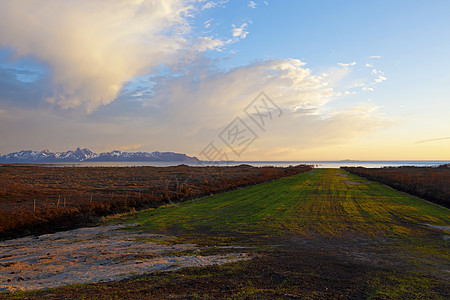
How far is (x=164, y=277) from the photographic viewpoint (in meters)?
7.76

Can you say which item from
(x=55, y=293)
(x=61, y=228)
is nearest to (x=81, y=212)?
(x=61, y=228)

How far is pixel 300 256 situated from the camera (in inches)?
391

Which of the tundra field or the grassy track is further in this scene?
the grassy track

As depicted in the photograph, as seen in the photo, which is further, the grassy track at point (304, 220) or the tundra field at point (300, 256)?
the grassy track at point (304, 220)

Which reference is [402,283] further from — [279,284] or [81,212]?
[81,212]

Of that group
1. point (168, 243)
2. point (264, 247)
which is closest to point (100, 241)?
point (168, 243)

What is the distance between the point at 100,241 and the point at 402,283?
11934 mm

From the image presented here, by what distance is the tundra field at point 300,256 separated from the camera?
686 centimetres

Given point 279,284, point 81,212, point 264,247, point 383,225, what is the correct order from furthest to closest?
1. point 81,212
2. point 383,225
3. point 264,247
4. point 279,284

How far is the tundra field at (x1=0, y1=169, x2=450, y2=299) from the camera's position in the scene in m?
6.86

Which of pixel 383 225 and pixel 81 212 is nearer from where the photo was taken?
pixel 383 225

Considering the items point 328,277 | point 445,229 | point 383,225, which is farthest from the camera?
point 383,225

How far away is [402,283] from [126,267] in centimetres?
819

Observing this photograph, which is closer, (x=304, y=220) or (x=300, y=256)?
(x=300, y=256)
